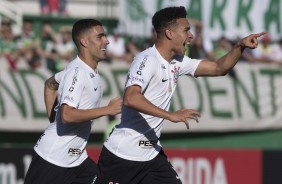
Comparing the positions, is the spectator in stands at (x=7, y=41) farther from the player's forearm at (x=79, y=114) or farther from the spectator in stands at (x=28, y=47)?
the player's forearm at (x=79, y=114)

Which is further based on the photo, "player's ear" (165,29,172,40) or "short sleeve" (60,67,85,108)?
"player's ear" (165,29,172,40)

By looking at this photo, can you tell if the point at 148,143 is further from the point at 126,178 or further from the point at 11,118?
the point at 11,118

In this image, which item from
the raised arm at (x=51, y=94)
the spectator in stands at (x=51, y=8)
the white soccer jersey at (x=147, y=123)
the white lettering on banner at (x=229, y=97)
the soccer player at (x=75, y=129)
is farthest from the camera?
the spectator in stands at (x=51, y=8)

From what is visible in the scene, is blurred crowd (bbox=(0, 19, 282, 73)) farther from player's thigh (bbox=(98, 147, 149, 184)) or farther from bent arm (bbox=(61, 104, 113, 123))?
bent arm (bbox=(61, 104, 113, 123))

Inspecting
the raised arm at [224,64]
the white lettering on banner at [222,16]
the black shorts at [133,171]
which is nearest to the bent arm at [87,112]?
the black shorts at [133,171]

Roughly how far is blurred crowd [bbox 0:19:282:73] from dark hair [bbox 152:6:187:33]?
715 cm

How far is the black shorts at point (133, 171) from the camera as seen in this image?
8625 millimetres

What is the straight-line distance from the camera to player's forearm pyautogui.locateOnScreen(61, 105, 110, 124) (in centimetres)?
786

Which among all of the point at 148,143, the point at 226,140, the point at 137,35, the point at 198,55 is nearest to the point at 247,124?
the point at 226,140

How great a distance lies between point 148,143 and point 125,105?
25.7 inches

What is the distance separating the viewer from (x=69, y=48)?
54.2 feet

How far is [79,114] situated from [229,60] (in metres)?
1.74

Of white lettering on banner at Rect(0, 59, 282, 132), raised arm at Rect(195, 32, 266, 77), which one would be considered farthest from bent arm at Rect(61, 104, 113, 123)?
white lettering on banner at Rect(0, 59, 282, 132)

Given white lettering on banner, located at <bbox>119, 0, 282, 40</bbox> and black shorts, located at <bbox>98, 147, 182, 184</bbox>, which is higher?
black shorts, located at <bbox>98, 147, 182, 184</bbox>
